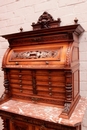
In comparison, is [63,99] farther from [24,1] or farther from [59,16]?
[24,1]

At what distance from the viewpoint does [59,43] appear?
125 centimetres

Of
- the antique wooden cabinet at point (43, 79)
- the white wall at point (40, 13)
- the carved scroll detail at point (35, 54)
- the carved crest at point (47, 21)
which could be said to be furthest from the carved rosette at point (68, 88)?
the carved crest at point (47, 21)

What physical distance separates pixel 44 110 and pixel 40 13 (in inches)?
42.9

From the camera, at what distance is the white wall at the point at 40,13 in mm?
1396

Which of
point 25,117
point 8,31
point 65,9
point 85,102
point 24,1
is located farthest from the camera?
point 8,31

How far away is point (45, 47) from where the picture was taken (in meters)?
1.29

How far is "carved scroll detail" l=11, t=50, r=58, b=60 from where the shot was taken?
1237mm

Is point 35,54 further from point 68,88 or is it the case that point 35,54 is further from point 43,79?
point 68,88

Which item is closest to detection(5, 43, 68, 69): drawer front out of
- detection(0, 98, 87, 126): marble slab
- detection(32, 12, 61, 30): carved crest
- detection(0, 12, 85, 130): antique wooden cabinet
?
detection(0, 12, 85, 130): antique wooden cabinet

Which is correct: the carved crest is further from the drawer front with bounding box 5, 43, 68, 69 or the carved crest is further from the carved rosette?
the carved rosette

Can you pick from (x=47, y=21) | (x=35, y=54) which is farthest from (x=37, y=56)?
(x=47, y=21)

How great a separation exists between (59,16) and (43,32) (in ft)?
1.23

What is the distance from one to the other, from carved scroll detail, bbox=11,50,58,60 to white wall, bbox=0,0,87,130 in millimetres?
380

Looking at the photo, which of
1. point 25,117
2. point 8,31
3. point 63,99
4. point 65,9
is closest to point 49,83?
point 63,99
